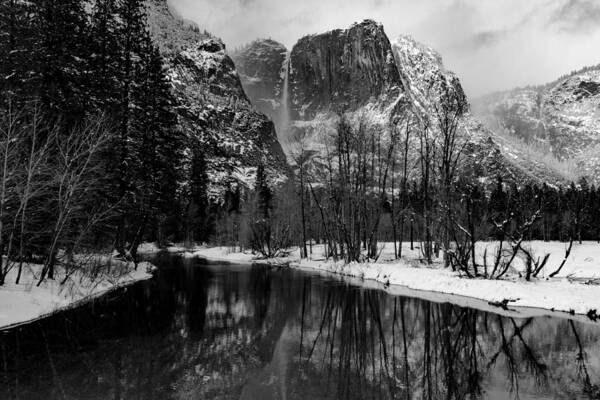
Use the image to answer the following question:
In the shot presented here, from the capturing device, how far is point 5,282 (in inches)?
738

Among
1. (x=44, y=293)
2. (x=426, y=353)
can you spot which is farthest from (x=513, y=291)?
(x=44, y=293)

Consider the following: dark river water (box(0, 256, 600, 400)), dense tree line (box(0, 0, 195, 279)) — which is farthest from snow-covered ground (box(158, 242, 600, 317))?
dense tree line (box(0, 0, 195, 279))

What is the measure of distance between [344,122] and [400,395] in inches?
1403

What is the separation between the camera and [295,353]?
12.6 metres

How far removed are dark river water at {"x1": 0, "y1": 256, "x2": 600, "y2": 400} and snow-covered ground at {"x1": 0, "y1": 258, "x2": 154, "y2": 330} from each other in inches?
42.4

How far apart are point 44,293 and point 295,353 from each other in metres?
12.1

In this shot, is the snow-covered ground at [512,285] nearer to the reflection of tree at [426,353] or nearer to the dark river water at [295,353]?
the dark river water at [295,353]

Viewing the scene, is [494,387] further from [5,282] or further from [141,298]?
[5,282]

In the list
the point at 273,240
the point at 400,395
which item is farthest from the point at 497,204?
the point at 400,395

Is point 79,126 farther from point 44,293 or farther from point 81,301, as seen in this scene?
point 44,293

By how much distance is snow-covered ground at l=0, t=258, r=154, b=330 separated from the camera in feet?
52.2

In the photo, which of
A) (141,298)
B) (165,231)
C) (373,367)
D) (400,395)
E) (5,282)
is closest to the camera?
(400,395)

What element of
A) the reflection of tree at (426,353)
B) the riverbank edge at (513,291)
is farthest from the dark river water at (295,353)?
the riverbank edge at (513,291)

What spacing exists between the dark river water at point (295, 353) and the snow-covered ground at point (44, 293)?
108 centimetres
